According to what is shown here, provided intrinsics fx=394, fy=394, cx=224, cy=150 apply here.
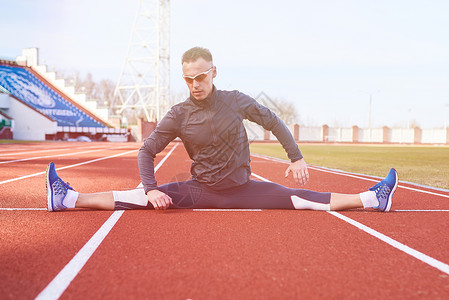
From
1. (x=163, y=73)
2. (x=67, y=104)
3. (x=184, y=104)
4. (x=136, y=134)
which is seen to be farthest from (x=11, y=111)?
(x=184, y=104)

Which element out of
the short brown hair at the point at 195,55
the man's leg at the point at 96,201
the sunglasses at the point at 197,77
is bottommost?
the man's leg at the point at 96,201

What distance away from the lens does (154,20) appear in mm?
63688

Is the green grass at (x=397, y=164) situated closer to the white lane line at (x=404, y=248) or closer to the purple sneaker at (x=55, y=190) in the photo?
the white lane line at (x=404, y=248)

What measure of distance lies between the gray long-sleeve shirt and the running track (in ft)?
1.75

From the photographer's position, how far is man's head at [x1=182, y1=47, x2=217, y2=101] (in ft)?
12.3

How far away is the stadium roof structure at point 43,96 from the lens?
5344 centimetres

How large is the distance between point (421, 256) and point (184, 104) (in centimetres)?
256

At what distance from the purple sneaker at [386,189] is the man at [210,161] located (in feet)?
0.03

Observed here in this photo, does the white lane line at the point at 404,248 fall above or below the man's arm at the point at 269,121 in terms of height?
below

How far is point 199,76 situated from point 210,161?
90 centimetres

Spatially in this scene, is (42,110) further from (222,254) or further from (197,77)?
(222,254)

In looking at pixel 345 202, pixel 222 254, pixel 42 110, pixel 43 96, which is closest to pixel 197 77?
pixel 222 254

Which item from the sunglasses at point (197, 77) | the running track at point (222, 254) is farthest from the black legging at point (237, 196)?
A: the sunglasses at point (197, 77)

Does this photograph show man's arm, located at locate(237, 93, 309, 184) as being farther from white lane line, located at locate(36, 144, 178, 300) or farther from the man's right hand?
white lane line, located at locate(36, 144, 178, 300)
